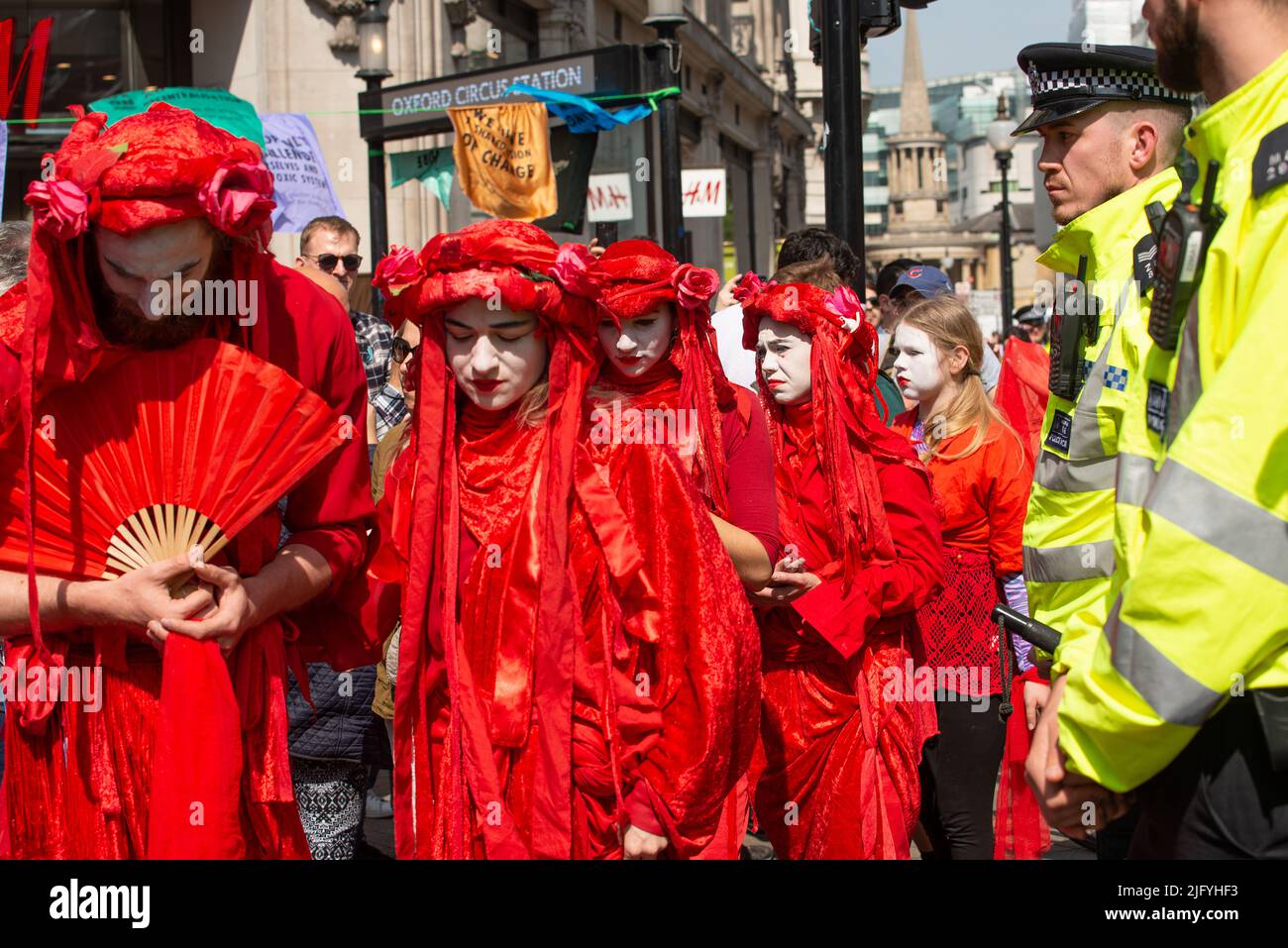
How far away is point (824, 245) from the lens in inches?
226

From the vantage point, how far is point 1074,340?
3178mm

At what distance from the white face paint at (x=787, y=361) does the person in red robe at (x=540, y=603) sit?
1364 millimetres

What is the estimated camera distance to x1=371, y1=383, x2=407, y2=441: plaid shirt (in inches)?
229

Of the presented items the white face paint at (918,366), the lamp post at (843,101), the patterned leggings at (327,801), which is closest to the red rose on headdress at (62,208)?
the patterned leggings at (327,801)

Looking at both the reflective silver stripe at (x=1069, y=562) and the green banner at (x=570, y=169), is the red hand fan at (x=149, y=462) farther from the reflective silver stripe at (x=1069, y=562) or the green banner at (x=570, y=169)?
the green banner at (x=570, y=169)

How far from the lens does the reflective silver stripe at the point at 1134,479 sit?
231cm

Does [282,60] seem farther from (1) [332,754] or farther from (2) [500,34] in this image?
(1) [332,754]

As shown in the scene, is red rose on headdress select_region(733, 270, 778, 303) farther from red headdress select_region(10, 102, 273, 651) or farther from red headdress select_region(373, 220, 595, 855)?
red headdress select_region(10, 102, 273, 651)

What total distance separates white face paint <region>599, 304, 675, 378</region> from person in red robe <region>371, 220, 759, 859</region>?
554 mm

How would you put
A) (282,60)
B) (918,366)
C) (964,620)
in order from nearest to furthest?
(964,620) < (918,366) < (282,60)

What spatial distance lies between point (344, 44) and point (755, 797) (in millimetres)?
9345

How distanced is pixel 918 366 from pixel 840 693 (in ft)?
4.99

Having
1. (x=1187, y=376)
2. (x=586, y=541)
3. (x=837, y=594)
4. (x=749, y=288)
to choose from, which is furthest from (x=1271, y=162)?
(x=749, y=288)
